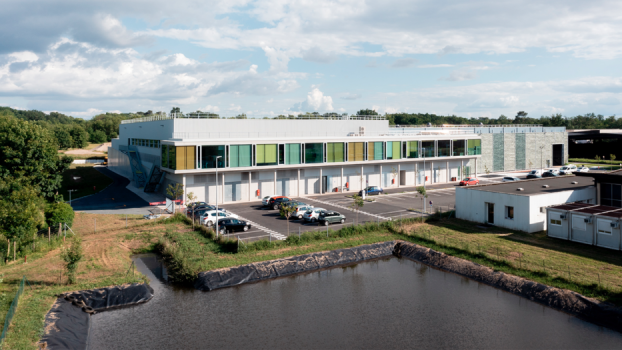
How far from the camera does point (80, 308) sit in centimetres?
2491

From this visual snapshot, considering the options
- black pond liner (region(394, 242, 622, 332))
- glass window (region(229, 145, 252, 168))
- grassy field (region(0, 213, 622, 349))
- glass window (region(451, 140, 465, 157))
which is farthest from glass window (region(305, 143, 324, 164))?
black pond liner (region(394, 242, 622, 332))

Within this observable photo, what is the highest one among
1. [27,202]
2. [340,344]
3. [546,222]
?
[27,202]

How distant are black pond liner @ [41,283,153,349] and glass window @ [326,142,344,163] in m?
36.6

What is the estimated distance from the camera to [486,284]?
2917cm

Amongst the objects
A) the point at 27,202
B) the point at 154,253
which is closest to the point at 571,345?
the point at 154,253

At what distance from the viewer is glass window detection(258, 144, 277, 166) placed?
2192 inches

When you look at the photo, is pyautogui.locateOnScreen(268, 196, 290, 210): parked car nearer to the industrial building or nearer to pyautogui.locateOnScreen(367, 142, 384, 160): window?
the industrial building

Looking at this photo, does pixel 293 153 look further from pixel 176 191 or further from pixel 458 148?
pixel 458 148

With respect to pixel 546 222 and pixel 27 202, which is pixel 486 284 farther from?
pixel 27 202

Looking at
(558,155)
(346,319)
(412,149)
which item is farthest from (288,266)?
(558,155)

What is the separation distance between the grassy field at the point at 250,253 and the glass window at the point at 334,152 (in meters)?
20.7

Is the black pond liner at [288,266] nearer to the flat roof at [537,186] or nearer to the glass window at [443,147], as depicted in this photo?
the flat roof at [537,186]

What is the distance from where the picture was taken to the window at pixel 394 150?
217 feet

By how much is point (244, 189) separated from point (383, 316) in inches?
1354
